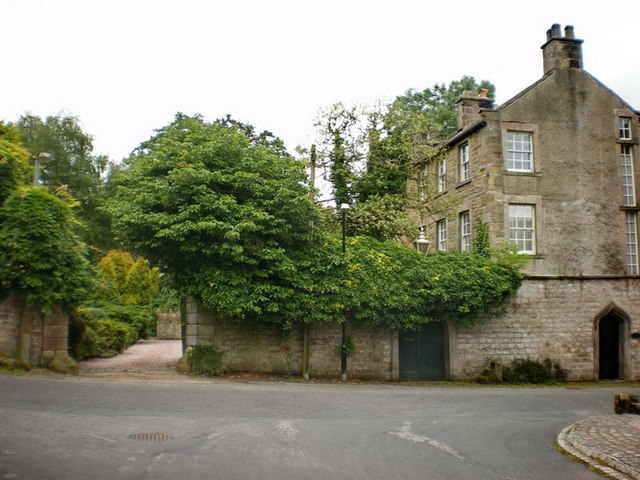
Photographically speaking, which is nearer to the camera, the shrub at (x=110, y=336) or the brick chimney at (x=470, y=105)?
the shrub at (x=110, y=336)

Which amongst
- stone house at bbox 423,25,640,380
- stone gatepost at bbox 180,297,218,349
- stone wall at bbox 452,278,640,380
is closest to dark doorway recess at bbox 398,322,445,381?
stone wall at bbox 452,278,640,380

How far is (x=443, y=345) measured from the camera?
20750 mm

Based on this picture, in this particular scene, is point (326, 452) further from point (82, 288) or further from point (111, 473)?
point (82, 288)

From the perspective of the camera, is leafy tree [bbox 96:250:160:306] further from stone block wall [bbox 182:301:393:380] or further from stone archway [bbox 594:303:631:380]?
stone archway [bbox 594:303:631:380]

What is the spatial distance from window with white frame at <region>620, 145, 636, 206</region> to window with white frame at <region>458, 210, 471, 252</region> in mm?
6661

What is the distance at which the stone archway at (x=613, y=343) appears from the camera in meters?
21.8

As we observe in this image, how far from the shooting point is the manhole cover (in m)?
8.02

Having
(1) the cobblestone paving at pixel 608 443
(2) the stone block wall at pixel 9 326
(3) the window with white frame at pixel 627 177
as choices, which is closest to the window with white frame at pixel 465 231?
(3) the window with white frame at pixel 627 177

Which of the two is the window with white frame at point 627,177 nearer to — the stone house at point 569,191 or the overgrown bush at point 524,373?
the stone house at point 569,191

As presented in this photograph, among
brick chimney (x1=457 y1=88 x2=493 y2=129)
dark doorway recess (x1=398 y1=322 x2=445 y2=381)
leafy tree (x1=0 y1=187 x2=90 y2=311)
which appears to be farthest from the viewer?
brick chimney (x1=457 y1=88 x2=493 y2=129)

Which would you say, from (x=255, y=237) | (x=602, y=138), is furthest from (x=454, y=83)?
(x=255, y=237)

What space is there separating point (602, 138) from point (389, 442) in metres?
20.8

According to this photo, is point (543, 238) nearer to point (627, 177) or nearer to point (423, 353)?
point (627, 177)

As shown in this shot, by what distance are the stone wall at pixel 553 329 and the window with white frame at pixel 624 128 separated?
280 inches
